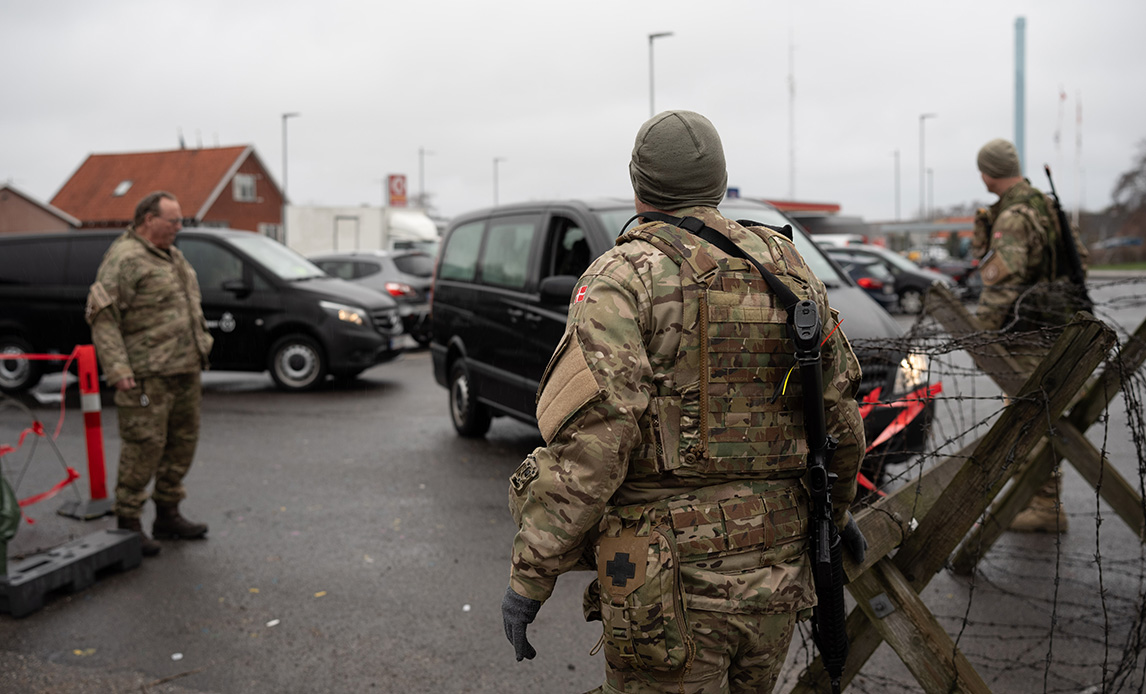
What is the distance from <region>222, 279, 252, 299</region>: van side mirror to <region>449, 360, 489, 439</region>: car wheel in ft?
11.9

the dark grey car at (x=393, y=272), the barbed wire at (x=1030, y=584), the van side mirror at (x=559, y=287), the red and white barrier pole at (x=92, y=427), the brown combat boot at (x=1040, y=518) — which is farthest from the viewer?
the dark grey car at (x=393, y=272)

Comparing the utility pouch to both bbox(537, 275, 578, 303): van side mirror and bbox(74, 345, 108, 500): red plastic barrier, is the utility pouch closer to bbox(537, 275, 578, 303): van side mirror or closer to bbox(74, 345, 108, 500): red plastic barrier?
bbox(537, 275, 578, 303): van side mirror

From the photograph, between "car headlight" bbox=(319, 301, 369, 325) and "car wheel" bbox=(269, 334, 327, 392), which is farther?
"car wheel" bbox=(269, 334, 327, 392)

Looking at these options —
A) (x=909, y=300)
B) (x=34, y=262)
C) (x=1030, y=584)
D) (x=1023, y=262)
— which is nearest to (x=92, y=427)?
(x=1030, y=584)

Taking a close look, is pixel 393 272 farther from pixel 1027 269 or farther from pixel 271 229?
pixel 271 229

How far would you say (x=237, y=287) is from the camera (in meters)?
10.5

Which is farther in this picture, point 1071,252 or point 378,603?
point 1071,252

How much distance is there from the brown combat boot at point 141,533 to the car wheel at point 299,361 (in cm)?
548

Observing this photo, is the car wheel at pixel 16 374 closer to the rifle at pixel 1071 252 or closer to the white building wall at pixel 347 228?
the rifle at pixel 1071 252

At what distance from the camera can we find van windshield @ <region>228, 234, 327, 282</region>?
35.2 feet

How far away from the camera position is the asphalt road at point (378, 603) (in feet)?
12.0

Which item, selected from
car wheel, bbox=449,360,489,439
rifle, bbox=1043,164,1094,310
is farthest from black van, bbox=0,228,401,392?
rifle, bbox=1043,164,1094,310

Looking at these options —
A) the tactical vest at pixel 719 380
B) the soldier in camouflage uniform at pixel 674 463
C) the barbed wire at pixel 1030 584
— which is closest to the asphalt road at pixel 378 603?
the barbed wire at pixel 1030 584

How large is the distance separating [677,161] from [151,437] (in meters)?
4.04
